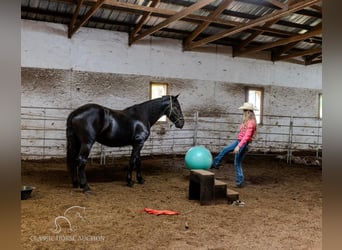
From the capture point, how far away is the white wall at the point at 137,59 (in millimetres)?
6789

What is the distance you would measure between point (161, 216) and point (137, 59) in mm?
5265

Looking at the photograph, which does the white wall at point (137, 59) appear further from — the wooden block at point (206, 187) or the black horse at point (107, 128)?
the wooden block at point (206, 187)

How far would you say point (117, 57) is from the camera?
7.57m

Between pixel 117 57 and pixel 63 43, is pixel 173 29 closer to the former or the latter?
pixel 117 57

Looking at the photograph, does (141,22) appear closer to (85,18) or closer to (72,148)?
(85,18)

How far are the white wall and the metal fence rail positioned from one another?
1161 mm

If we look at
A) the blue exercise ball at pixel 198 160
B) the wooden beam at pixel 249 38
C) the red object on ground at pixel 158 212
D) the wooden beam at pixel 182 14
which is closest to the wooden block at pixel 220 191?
the red object on ground at pixel 158 212

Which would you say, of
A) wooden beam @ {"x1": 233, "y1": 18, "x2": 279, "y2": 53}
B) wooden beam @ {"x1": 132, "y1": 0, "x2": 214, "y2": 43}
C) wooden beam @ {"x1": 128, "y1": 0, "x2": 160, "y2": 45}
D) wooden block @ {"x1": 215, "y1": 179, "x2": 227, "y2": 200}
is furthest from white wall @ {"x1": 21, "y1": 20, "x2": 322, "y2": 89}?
wooden block @ {"x1": 215, "y1": 179, "x2": 227, "y2": 200}

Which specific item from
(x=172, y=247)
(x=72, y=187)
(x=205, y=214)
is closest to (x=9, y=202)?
(x=172, y=247)

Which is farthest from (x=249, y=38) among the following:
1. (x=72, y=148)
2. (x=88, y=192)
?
(x=88, y=192)

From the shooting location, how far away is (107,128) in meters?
4.56

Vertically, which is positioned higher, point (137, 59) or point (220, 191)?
point (137, 59)

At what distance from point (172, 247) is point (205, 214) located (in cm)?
102

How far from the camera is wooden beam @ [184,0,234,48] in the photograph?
5.96m
